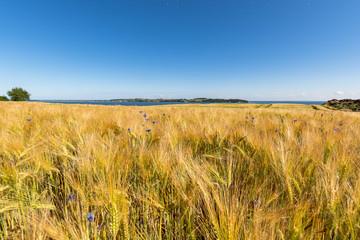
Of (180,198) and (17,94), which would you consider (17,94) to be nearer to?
(17,94)

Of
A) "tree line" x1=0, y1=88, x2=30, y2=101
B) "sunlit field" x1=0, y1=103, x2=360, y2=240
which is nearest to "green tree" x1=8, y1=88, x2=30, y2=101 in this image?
"tree line" x1=0, y1=88, x2=30, y2=101

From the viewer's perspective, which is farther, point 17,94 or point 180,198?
point 17,94

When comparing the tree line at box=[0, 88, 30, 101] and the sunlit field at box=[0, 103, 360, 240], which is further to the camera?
the tree line at box=[0, 88, 30, 101]

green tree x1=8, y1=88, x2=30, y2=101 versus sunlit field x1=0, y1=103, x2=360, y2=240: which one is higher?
green tree x1=8, y1=88, x2=30, y2=101

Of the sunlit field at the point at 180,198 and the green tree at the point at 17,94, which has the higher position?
the green tree at the point at 17,94

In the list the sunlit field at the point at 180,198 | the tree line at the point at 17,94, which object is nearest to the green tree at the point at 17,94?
the tree line at the point at 17,94

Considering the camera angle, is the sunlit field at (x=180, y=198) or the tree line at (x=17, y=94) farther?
the tree line at (x=17, y=94)

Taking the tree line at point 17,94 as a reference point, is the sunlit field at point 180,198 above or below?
below

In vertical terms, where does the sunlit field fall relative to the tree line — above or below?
below

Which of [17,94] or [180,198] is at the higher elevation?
[17,94]

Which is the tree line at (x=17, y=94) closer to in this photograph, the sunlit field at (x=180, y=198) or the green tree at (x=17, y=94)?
the green tree at (x=17, y=94)

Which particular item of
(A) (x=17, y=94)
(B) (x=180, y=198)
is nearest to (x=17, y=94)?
(A) (x=17, y=94)

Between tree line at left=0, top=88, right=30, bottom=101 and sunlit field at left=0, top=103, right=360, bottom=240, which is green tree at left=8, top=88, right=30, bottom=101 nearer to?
tree line at left=0, top=88, right=30, bottom=101

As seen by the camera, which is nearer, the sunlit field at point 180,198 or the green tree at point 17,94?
the sunlit field at point 180,198
